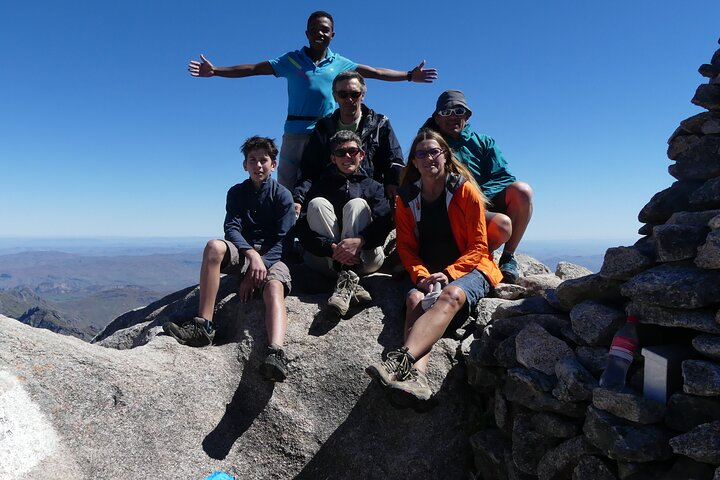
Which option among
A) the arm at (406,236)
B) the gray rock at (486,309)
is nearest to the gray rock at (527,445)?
the gray rock at (486,309)

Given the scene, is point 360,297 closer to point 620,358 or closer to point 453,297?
point 453,297

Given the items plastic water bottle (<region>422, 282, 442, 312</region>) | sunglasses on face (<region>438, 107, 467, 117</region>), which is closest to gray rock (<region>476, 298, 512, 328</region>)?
plastic water bottle (<region>422, 282, 442, 312</region>)

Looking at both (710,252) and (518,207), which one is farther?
(518,207)

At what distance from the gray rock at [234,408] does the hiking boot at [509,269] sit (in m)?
1.87

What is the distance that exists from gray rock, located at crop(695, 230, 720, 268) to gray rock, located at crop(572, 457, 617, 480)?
2.11 m

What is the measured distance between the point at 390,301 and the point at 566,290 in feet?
9.95

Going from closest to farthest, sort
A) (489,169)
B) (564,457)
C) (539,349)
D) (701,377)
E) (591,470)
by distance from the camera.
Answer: (701,377) → (591,470) → (564,457) → (539,349) → (489,169)

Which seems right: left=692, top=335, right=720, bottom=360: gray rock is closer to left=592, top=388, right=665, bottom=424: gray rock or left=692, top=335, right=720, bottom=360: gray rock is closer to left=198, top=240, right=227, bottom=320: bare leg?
left=592, top=388, right=665, bottom=424: gray rock

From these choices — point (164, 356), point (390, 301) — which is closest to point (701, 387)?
point (390, 301)

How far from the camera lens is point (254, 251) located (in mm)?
8094

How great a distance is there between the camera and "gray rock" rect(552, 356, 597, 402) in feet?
17.1

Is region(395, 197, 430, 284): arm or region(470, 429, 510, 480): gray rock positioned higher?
region(395, 197, 430, 284): arm

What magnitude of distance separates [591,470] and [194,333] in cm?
565

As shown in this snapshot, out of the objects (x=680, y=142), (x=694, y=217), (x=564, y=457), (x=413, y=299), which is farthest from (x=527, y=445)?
(x=680, y=142)
